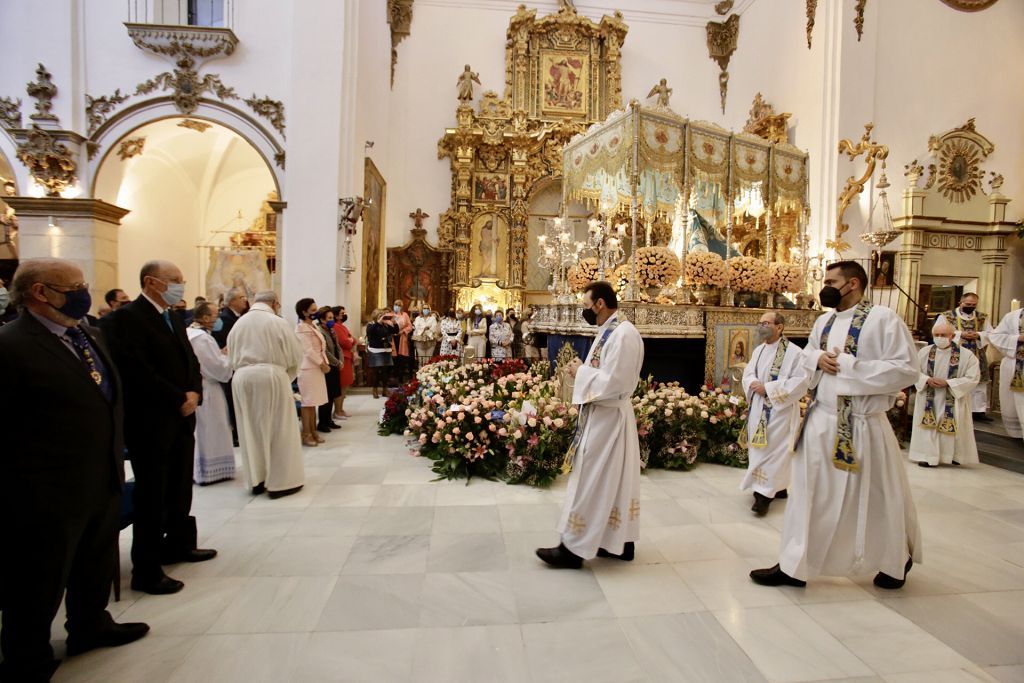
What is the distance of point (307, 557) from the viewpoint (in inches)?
156

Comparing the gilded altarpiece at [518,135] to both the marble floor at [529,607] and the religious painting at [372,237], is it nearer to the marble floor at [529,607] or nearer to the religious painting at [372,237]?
the religious painting at [372,237]

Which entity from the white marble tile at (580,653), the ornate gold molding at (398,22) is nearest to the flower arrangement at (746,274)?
the white marble tile at (580,653)

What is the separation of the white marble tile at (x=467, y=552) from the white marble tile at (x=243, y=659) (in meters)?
1.09

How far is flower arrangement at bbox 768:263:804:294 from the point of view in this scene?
9000mm

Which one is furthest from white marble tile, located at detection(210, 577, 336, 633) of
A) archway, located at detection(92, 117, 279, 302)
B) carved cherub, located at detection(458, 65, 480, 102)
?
carved cherub, located at detection(458, 65, 480, 102)

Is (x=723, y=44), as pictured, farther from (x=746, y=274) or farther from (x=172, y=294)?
(x=172, y=294)

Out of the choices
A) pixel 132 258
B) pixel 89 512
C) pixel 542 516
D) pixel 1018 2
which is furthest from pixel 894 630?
pixel 1018 2

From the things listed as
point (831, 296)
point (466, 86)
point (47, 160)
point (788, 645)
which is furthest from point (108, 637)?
point (466, 86)

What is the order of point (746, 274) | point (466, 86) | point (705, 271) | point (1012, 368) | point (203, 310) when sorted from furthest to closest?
point (466, 86) → point (746, 274) → point (705, 271) → point (1012, 368) → point (203, 310)

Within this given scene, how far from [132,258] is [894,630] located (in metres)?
15.2

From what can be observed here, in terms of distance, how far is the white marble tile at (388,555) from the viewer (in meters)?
3.79

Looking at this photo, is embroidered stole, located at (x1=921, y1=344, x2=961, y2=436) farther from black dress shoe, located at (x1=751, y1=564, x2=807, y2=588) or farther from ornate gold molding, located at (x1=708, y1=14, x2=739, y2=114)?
ornate gold molding, located at (x1=708, y1=14, x2=739, y2=114)

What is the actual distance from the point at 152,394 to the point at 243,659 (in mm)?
1617

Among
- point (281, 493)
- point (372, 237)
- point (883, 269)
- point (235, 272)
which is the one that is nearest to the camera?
point (281, 493)
